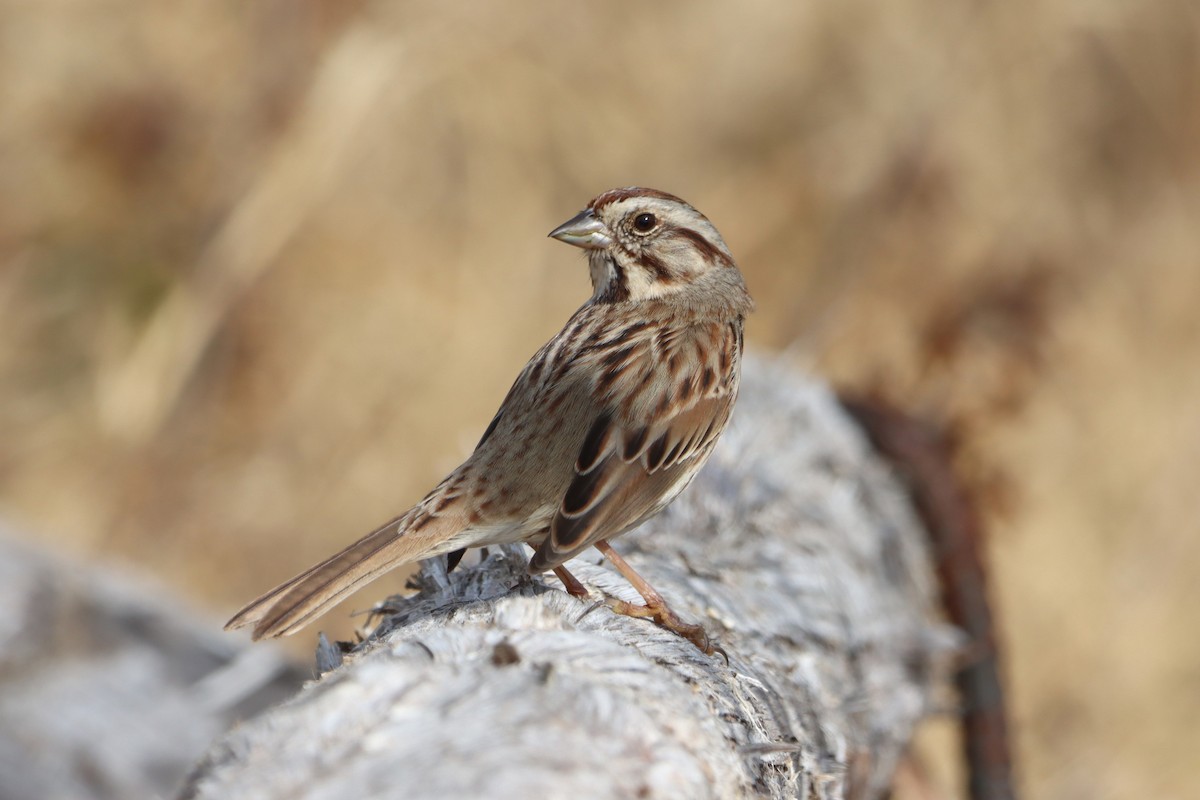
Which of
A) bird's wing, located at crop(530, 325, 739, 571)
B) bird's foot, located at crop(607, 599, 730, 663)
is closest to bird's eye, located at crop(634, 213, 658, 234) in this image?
bird's wing, located at crop(530, 325, 739, 571)

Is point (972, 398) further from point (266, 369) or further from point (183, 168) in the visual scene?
point (183, 168)

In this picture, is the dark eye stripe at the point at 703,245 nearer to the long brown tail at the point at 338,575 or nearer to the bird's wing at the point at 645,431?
the bird's wing at the point at 645,431

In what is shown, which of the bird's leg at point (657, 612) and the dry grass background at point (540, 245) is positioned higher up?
the dry grass background at point (540, 245)

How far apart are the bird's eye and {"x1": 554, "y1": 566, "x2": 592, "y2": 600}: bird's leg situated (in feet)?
3.06

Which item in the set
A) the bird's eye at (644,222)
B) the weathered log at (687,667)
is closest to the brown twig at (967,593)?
the weathered log at (687,667)

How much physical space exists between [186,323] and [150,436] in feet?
1.54

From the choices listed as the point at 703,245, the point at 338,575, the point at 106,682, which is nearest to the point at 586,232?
the point at 703,245

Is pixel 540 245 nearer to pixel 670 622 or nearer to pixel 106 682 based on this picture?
pixel 106 682

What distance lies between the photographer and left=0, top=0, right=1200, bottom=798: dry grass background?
539 centimetres

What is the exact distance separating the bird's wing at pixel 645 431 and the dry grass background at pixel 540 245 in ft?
6.57

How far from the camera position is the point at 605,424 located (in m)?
2.69

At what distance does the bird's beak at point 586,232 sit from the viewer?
304cm

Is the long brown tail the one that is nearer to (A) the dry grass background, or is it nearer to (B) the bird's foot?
(B) the bird's foot

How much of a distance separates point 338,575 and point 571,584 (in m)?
0.40
